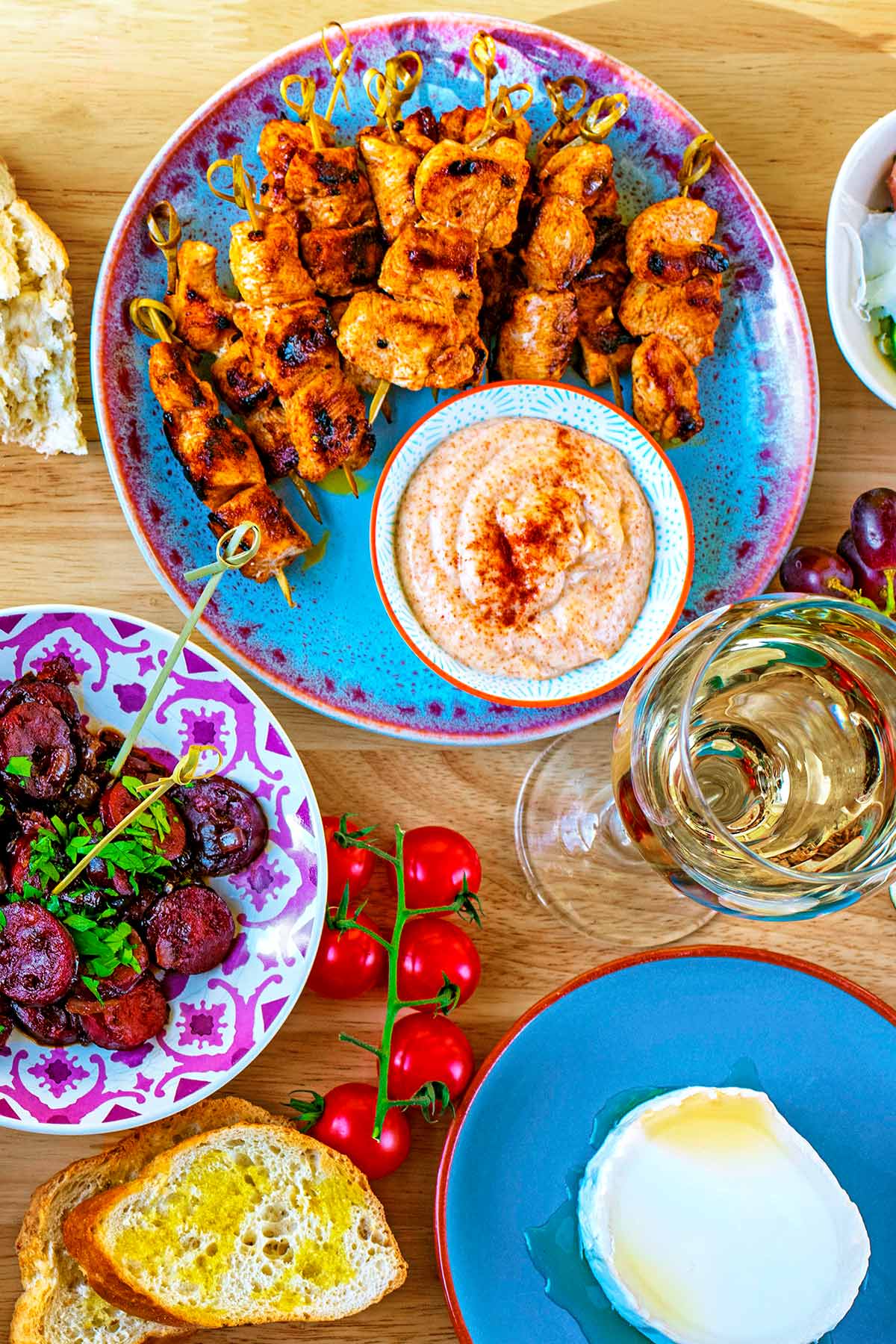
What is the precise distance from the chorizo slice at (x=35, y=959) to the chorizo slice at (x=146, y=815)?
0.20 meters

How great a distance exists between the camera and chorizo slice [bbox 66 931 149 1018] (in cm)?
194

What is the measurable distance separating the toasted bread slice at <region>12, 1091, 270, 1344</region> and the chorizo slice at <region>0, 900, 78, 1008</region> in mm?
395

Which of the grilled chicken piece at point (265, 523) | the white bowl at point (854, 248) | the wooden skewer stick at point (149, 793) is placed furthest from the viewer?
the white bowl at point (854, 248)

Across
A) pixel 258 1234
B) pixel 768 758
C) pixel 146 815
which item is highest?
pixel 768 758

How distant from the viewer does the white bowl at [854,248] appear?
211 centimetres

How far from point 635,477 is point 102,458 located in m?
1.02

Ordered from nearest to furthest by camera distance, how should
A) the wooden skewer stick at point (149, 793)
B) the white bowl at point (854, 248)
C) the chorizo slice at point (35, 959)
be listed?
the wooden skewer stick at point (149, 793), the chorizo slice at point (35, 959), the white bowl at point (854, 248)

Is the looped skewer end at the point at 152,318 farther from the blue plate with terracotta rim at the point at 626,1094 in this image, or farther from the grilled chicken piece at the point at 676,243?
the blue plate with terracotta rim at the point at 626,1094

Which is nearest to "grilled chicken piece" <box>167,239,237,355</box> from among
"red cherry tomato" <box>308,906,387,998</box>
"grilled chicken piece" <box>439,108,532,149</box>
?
"grilled chicken piece" <box>439,108,532,149</box>

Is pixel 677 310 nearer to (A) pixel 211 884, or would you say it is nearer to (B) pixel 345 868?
(B) pixel 345 868

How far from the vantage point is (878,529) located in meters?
2.10

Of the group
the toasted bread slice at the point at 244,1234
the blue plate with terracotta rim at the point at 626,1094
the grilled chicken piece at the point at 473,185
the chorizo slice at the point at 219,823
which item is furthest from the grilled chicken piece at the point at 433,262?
the toasted bread slice at the point at 244,1234

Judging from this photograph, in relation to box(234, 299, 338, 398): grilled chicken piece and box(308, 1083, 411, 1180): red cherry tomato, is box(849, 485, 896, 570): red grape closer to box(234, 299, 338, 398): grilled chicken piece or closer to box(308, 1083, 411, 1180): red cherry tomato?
box(234, 299, 338, 398): grilled chicken piece

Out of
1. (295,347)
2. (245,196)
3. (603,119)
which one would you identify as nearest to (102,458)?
(295,347)
